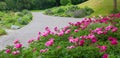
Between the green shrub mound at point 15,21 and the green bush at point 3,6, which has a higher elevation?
the green shrub mound at point 15,21

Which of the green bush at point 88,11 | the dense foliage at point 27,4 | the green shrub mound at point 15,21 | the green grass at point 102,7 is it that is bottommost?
the dense foliage at point 27,4

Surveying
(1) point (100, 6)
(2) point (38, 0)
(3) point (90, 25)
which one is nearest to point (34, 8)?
(2) point (38, 0)

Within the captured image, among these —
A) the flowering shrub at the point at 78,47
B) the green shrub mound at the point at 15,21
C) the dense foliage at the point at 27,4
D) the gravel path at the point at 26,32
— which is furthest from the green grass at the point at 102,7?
the flowering shrub at the point at 78,47

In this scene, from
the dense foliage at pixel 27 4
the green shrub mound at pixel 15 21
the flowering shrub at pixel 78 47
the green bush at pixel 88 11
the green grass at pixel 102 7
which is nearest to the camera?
the flowering shrub at pixel 78 47

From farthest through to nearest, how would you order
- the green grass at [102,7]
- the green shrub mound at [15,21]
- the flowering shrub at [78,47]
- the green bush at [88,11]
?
the green bush at [88,11] → the green grass at [102,7] → the green shrub mound at [15,21] → the flowering shrub at [78,47]

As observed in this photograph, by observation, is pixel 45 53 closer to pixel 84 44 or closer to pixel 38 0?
pixel 84 44

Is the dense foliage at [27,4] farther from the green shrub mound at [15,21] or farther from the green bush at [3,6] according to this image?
the green shrub mound at [15,21]

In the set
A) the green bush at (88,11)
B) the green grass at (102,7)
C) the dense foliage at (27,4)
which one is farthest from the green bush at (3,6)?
the green bush at (88,11)

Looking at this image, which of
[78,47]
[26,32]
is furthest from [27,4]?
[78,47]

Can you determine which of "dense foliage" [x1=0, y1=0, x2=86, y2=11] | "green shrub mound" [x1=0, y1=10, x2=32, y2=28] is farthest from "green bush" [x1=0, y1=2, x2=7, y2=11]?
"green shrub mound" [x1=0, y1=10, x2=32, y2=28]

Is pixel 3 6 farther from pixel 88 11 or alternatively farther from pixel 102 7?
pixel 102 7

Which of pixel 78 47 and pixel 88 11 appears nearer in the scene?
pixel 78 47

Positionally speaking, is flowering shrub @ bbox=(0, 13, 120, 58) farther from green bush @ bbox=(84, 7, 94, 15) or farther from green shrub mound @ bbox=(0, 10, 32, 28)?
green bush @ bbox=(84, 7, 94, 15)

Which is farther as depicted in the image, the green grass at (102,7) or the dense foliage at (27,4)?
the dense foliage at (27,4)
